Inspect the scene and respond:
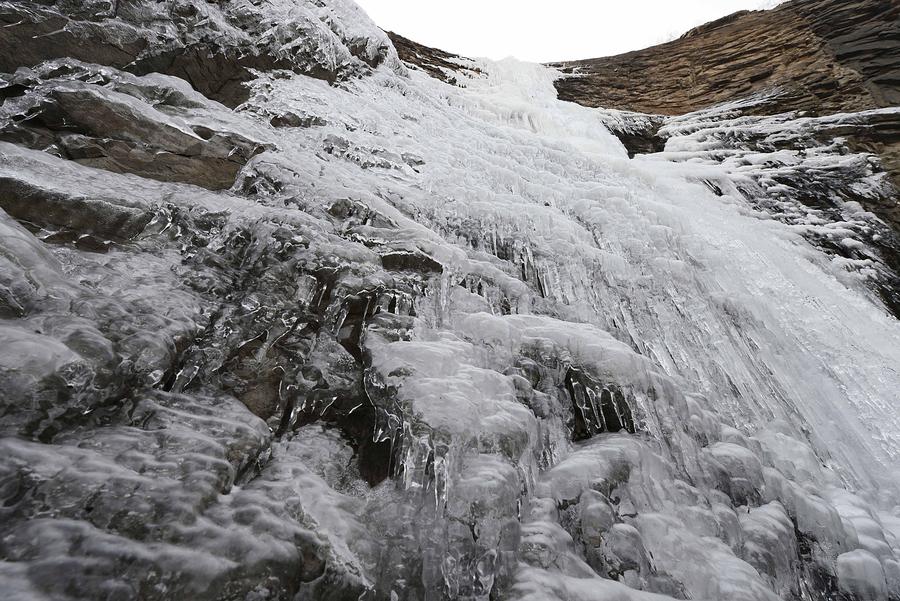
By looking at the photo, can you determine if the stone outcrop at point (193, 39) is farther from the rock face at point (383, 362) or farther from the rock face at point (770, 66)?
the rock face at point (770, 66)

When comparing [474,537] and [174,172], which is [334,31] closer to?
[174,172]

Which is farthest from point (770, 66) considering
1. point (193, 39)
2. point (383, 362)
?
point (383, 362)

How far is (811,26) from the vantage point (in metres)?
9.30

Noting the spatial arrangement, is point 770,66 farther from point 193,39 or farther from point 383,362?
point 383,362

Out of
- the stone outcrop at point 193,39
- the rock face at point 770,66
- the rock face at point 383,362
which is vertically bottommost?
the rock face at point 383,362

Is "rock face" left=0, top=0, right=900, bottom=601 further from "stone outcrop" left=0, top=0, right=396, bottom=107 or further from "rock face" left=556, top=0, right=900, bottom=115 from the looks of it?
"rock face" left=556, top=0, right=900, bottom=115

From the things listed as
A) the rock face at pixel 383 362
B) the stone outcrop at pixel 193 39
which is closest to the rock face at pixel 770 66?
the rock face at pixel 383 362

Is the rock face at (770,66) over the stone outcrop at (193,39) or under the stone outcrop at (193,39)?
over

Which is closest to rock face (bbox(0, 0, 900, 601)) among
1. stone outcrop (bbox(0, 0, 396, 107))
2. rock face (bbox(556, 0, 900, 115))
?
stone outcrop (bbox(0, 0, 396, 107))

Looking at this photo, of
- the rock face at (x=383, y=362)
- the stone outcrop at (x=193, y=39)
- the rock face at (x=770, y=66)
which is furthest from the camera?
the rock face at (x=770, y=66)

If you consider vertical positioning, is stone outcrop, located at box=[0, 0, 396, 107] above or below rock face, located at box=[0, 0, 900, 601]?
above

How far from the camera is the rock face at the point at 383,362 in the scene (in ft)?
5.34

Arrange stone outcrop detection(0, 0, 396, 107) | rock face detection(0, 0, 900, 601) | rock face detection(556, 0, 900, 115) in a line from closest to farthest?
rock face detection(0, 0, 900, 601) < stone outcrop detection(0, 0, 396, 107) < rock face detection(556, 0, 900, 115)

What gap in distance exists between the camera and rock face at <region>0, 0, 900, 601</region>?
163 centimetres
